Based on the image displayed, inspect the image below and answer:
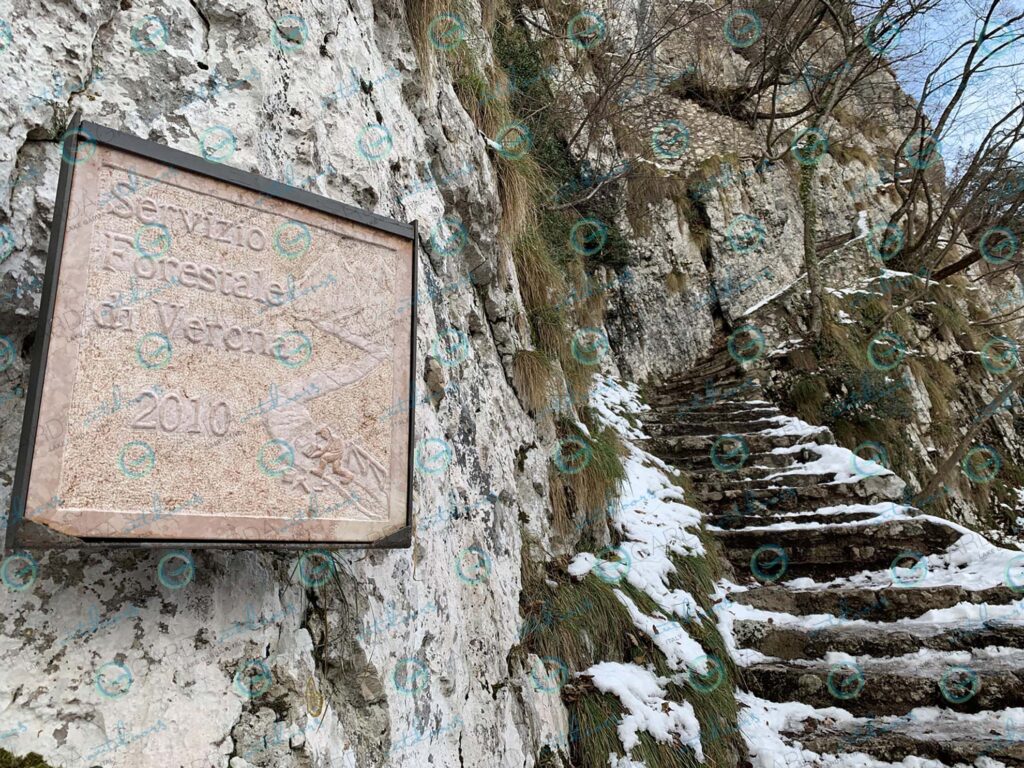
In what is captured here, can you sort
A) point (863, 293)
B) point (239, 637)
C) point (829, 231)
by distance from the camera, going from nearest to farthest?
point (239, 637) → point (863, 293) → point (829, 231)

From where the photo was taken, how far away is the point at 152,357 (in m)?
1.35

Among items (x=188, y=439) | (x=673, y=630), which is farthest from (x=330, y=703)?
(x=673, y=630)

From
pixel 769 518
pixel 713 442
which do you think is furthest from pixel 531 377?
pixel 713 442

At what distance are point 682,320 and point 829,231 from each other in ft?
17.4

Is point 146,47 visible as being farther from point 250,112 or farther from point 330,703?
point 330,703

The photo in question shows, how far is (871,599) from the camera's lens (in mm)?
3799

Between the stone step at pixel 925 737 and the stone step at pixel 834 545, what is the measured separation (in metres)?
1.33

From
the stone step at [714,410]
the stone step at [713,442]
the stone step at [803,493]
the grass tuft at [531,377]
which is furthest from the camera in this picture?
the stone step at [714,410]

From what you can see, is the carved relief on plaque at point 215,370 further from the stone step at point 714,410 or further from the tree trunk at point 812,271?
the tree trunk at point 812,271

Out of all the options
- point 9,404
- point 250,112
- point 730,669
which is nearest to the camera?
point 9,404

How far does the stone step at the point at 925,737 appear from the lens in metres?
2.70

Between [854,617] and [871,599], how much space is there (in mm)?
157

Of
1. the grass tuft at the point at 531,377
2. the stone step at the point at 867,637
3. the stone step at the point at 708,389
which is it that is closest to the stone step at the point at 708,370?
the stone step at the point at 708,389

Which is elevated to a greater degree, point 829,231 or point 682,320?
point 829,231
